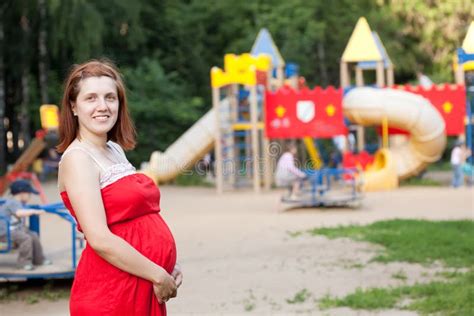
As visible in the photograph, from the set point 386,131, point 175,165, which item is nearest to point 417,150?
point 386,131

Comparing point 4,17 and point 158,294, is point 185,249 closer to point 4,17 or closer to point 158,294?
point 158,294

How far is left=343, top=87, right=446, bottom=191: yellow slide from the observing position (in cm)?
1927

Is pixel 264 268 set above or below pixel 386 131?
below

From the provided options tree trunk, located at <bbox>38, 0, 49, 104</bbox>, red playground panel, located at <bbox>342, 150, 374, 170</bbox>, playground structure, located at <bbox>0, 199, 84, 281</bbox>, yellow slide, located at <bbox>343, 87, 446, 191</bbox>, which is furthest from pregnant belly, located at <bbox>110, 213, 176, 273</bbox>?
tree trunk, located at <bbox>38, 0, 49, 104</bbox>

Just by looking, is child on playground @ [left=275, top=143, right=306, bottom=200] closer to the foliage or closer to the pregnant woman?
the pregnant woman

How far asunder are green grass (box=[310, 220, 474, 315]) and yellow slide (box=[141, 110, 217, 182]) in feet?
32.7

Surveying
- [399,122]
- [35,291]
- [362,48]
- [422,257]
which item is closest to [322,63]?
[362,48]

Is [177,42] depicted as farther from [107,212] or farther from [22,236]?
[107,212]

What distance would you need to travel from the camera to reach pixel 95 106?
111 inches

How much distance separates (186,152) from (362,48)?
5.91m

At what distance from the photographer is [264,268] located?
8227 millimetres

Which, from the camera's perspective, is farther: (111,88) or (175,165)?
(175,165)

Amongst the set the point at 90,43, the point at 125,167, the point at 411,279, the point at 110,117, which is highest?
the point at 90,43

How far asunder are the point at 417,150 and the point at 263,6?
1494 cm
